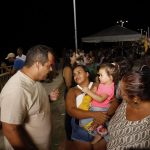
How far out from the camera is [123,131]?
9.69 feet

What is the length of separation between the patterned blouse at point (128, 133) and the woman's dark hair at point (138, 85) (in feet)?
0.65

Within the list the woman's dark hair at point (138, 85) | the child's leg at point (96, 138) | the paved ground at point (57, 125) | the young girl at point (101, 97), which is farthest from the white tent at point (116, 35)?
the woman's dark hair at point (138, 85)

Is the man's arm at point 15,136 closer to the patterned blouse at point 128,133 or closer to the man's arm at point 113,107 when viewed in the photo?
the patterned blouse at point 128,133

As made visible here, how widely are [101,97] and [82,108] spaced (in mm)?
272

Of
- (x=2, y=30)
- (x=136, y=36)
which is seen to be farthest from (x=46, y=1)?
(x=136, y=36)

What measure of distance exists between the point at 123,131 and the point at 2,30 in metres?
42.5

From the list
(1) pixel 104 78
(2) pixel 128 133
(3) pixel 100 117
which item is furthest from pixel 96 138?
(2) pixel 128 133

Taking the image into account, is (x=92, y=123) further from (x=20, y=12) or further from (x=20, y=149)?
(x=20, y=12)

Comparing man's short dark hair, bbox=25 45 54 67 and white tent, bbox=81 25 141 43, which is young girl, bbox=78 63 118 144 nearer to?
man's short dark hair, bbox=25 45 54 67

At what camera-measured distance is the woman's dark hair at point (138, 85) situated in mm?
2963

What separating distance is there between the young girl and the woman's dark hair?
1285mm

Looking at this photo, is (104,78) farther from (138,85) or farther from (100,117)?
(138,85)

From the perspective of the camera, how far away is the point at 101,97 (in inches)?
171

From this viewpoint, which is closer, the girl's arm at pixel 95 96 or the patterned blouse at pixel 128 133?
the patterned blouse at pixel 128 133
